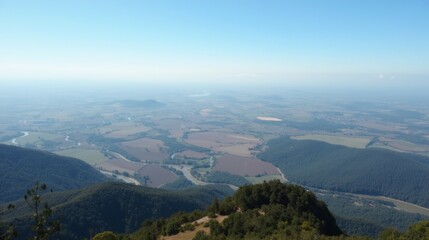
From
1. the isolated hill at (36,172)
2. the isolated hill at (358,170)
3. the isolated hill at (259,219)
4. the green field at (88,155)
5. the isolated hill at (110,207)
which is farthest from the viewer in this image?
the green field at (88,155)

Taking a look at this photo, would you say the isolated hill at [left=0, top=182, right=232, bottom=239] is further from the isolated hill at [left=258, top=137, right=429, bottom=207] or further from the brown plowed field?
the isolated hill at [left=258, top=137, right=429, bottom=207]

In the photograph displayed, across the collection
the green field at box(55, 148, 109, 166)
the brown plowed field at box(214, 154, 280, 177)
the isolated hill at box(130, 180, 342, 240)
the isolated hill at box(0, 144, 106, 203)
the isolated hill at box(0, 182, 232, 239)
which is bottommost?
the green field at box(55, 148, 109, 166)

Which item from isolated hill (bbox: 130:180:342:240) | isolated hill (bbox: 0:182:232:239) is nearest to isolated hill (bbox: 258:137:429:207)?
isolated hill (bbox: 0:182:232:239)

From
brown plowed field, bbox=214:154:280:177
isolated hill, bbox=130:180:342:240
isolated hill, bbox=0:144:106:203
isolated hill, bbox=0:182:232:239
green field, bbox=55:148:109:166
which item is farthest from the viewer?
green field, bbox=55:148:109:166

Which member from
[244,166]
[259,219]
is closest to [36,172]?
[244,166]

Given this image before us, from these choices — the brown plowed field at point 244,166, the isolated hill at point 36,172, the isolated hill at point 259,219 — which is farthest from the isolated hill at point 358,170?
the isolated hill at point 259,219

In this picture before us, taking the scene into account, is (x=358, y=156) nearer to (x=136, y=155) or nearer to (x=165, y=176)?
(x=165, y=176)

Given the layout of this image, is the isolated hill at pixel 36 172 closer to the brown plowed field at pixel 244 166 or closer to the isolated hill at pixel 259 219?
the brown plowed field at pixel 244 166
